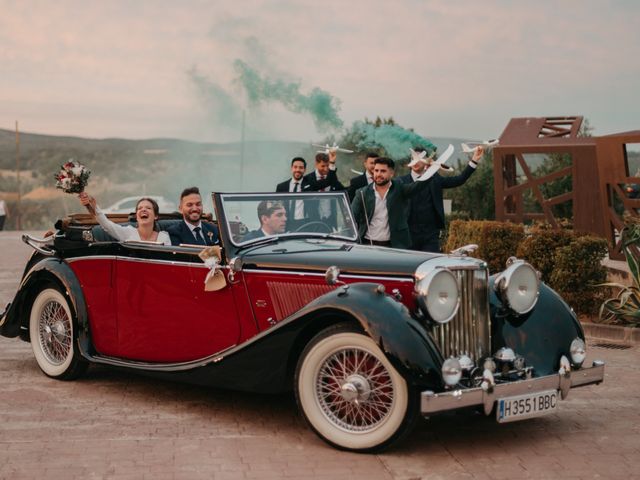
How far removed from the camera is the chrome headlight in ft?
21.5

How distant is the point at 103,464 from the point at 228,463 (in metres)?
0.69

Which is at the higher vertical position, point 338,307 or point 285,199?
point 285,199

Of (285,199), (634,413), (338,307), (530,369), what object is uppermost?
(285,199)

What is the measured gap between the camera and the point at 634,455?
579 centimetres

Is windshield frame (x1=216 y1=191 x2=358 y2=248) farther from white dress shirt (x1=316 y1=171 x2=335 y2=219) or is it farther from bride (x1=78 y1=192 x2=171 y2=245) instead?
bride (x1=78 y1=192 x2=171 y2=245)

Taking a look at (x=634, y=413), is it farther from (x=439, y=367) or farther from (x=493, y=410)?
(x=439, y=367)

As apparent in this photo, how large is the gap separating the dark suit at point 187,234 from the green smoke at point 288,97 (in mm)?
15014

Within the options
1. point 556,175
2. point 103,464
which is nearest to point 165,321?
point 103,464

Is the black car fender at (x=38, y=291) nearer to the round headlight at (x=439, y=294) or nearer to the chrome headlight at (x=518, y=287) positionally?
the round headlight at (x=439, y=294)

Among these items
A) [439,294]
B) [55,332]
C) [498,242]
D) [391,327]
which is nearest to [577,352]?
[439,294]

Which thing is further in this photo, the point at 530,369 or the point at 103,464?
the point at 530,369

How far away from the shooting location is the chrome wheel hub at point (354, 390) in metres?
5.76

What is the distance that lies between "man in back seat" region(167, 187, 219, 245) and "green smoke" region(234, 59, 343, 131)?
15.0 m

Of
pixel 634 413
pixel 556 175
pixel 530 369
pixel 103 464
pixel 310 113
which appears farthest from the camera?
pixel 310 113
